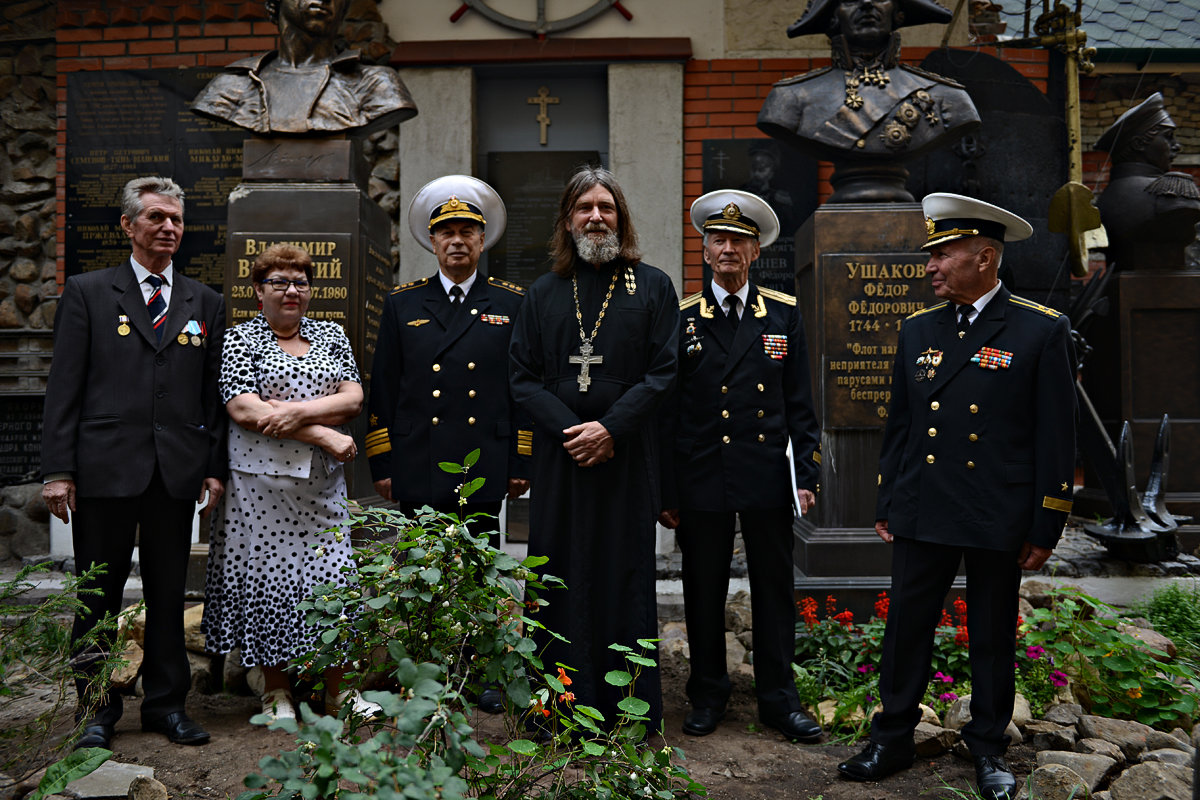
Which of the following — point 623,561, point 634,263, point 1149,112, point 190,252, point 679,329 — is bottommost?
point 623,561

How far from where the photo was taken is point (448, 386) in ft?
12.4

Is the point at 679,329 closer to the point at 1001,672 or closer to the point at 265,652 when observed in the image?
the point at 1001,672

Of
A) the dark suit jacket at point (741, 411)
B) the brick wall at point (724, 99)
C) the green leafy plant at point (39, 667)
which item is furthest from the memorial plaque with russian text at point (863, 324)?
the green leafy plant at point (39, 667)

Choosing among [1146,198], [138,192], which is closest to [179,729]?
[138,192]

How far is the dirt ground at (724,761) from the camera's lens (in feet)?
9.84

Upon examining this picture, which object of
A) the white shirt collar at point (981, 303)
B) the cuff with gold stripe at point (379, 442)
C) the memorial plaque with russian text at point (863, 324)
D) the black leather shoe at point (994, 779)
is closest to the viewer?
the black leather shoe at point (994, 779)

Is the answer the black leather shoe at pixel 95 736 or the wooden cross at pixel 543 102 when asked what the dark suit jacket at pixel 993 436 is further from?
the wooden cross at pixel 543 102

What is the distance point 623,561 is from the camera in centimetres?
328

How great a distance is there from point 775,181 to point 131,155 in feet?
16.5

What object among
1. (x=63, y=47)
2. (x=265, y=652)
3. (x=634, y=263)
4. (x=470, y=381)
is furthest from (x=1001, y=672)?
(x=63, y=47)

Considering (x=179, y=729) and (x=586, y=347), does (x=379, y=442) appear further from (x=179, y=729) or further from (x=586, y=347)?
(x=179, y=729)

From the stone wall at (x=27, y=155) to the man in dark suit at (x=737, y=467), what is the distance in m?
6.20

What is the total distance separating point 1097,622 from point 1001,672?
125 centimetres

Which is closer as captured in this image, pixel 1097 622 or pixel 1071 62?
pixel 1097 622
